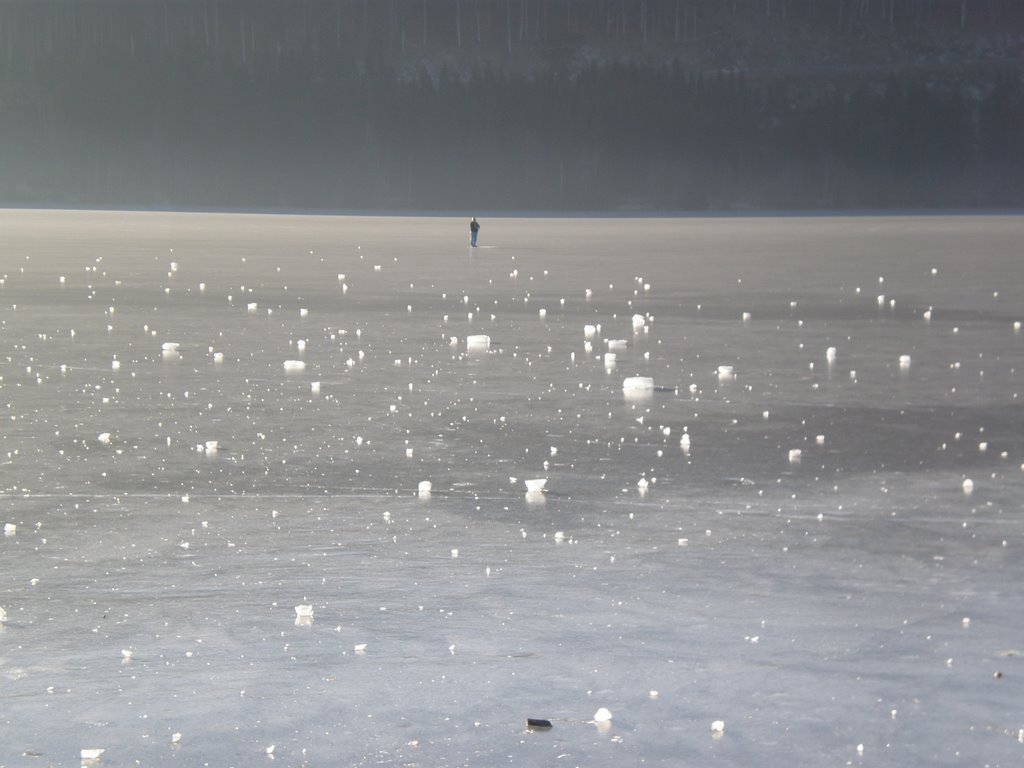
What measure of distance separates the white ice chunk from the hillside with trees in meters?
71.7

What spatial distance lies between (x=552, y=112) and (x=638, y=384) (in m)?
74.9

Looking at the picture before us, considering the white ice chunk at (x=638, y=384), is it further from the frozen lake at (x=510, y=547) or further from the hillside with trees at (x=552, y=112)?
the hillside with trees at (x=552, y=112)

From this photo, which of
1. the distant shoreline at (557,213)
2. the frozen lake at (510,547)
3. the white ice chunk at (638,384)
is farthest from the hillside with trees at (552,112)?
the white ice chunk at (638,384)

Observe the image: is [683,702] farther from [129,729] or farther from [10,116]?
[10,116]

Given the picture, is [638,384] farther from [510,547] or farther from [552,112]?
[552,112]

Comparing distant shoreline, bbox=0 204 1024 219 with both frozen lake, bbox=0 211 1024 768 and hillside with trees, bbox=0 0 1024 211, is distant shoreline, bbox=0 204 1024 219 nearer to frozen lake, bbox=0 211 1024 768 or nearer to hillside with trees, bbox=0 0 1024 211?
hillside with trees, bbox=0 0 1024 211

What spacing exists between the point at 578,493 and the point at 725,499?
2.05ft

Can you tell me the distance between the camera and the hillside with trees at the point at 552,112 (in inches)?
3255

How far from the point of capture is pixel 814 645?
14.9 ft

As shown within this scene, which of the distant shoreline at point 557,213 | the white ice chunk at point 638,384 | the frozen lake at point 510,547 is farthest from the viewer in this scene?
the distant shoreline at point 557,213

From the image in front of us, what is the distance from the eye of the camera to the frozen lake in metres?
3.90

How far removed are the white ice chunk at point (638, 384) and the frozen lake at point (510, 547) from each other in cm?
12

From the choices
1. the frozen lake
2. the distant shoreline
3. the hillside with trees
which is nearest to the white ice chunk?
the frozen lake

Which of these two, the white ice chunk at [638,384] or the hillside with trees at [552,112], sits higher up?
the hillside with trees at [552,112]
